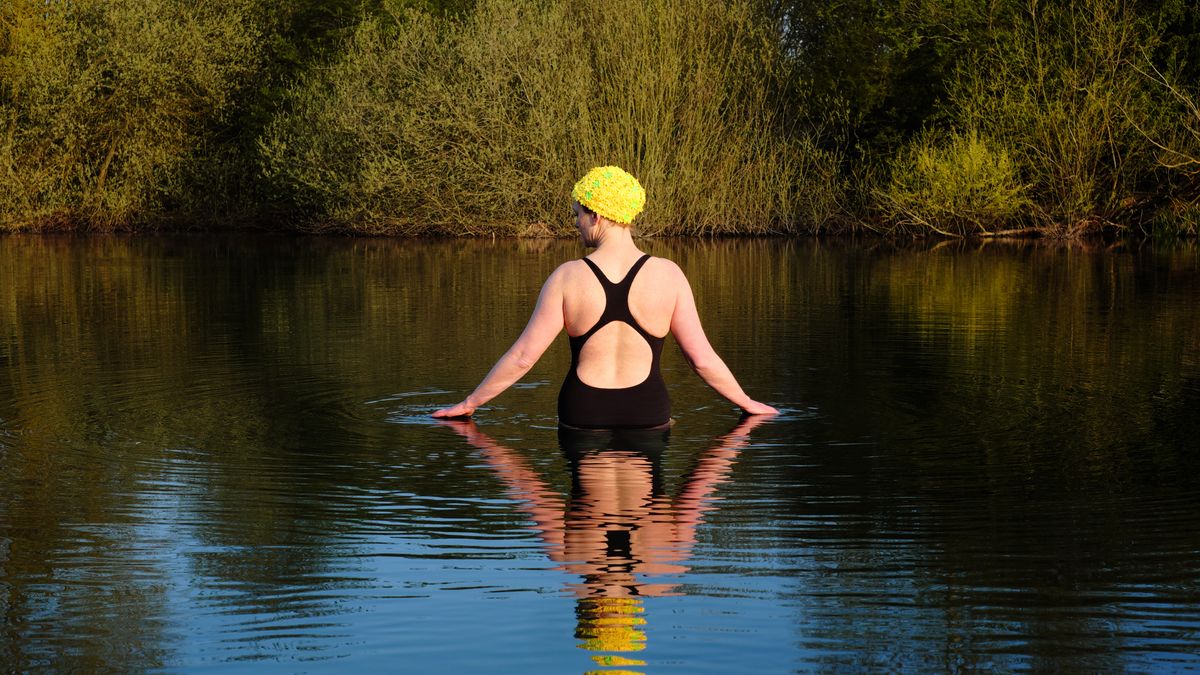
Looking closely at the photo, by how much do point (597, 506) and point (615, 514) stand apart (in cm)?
21

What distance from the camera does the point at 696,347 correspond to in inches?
346

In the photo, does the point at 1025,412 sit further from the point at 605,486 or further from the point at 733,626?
the point at 733,626

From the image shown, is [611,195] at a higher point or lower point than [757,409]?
higher

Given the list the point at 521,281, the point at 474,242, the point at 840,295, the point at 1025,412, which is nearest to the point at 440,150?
the point at 474,242

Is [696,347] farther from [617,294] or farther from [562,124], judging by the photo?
[562,124]

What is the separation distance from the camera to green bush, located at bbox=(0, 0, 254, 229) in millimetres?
39719

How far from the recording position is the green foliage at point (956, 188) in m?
32.2

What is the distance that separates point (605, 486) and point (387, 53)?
99.7 ft

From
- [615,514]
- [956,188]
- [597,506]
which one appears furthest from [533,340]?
[956,188]

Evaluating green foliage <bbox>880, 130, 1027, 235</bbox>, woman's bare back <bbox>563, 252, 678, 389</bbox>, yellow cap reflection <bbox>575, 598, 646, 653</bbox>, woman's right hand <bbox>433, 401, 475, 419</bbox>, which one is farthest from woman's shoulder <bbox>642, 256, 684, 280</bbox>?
green foliage <bbox>880, 130, 1027, 235</bbox>

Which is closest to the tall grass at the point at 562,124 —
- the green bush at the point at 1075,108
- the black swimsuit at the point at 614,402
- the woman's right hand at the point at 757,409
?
the green bush at the point at 1075,108

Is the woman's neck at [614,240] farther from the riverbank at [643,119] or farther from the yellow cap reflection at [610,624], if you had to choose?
the riverbank at [643,119]

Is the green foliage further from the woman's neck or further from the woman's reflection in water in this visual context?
the woman's neck

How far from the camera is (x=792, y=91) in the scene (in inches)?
1502
